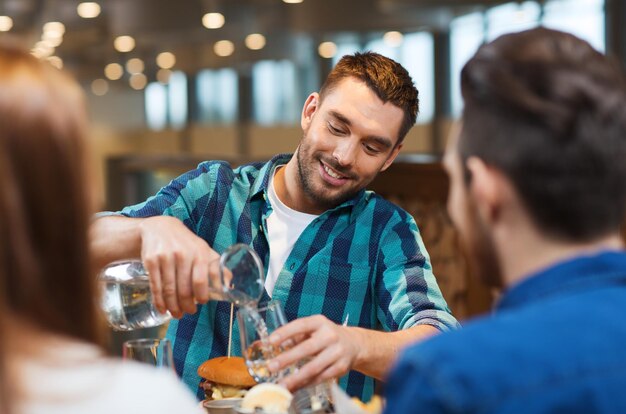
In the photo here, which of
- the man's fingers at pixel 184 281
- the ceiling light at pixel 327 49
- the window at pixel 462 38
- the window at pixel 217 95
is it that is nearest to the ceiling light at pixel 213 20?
the ceiling light at pixel 327 49

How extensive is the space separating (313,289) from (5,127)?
4.26ft

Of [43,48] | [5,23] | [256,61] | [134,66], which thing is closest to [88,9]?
[5,23]

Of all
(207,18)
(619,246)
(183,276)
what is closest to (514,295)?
(619,246)

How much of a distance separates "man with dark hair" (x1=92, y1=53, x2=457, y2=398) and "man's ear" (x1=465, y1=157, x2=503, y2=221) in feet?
3.15

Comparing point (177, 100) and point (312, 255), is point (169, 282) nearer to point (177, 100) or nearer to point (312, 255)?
point (312, 255)

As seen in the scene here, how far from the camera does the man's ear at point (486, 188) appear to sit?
0.98m

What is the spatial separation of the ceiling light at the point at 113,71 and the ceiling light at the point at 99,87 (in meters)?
0.21

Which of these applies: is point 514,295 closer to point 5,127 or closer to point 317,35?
point 5,127

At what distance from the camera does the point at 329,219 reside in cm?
216

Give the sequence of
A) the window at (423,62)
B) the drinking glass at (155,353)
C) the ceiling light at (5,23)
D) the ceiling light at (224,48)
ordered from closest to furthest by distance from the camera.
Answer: the drinking glass at (155,353) → the ceiling light at (5,23) → the window at (423,62) → the ceiling light at (224,48)

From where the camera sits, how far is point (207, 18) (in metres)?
8.59

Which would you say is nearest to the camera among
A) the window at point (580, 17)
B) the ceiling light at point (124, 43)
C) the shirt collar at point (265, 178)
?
the shirt collar at point (265, 178)

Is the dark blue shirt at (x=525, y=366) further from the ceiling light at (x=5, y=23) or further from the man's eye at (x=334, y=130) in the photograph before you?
the ceiling light at (x=5, y=23)

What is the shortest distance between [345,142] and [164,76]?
33.7 feet
